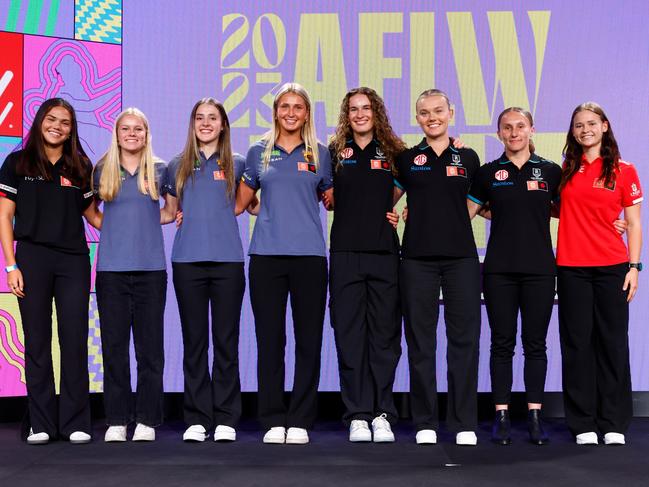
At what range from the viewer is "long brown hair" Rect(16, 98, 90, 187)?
→ 3141mm

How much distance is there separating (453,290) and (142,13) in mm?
2225

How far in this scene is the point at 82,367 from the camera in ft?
10.4

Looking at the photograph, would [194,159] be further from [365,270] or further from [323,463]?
[323,463]

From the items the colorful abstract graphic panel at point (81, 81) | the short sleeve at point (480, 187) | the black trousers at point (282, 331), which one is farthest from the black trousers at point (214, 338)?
the colorful abstract graphic panel at point (81, 81)

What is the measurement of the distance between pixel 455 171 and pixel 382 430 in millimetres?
1110

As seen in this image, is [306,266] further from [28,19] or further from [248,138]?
[28,19]

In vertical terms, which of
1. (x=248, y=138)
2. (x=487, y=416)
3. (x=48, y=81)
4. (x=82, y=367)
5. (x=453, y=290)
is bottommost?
(x=487, y=416)

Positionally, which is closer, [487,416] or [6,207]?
[6,207]

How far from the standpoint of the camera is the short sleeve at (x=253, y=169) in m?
3.19

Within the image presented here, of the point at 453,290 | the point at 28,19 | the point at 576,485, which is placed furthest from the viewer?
the point at 28,19

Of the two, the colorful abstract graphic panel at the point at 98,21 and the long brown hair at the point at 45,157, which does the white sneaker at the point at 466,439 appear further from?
the colorful abstract graphic panel at the point at 98,21

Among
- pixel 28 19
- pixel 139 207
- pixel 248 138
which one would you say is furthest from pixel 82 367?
pixel 28 19

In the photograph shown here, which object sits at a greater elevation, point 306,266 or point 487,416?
point 306,266

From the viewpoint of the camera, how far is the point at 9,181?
10.3 feet
